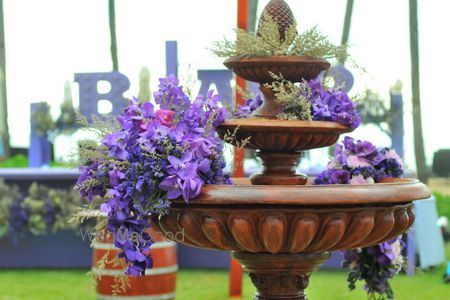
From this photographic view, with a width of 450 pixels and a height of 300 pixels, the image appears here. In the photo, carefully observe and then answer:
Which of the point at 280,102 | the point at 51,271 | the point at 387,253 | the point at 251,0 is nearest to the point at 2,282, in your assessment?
the point at 51,271

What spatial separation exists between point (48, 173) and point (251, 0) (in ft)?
21.4

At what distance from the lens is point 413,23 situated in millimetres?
14141

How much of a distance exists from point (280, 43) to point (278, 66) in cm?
15

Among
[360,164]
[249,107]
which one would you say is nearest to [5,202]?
[249,107]

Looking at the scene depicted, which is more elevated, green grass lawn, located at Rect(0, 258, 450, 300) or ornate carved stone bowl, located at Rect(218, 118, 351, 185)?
ornate carved stone bowl, located at Rect(218, 118, 351, 185)

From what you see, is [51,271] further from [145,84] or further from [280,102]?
[280,102]

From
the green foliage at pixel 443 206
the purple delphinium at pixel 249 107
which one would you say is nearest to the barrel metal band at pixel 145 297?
the purple delphinium at pixel 249 107

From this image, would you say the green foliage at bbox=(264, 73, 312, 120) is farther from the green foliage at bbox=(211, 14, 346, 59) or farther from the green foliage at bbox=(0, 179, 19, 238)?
the green foliage at bbox=(0, 179, 19, 238)

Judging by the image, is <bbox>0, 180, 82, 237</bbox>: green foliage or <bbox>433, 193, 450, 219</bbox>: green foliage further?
<bbox>433, 193, 450, 219</bbox>: green foliage

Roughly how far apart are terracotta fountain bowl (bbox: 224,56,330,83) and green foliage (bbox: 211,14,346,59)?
0.12ft

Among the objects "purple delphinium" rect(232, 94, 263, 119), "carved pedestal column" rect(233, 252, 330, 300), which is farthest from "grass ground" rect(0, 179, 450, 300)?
"carved pedestal column" rect(233, 252, 330, 300)

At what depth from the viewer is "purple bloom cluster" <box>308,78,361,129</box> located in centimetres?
356

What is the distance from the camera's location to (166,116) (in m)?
3.33

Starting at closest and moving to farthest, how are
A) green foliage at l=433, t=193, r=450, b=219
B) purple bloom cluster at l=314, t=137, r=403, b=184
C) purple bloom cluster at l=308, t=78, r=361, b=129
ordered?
purple bloom cluster at l=308, t=78, r=361, b=129, purple bloom cluster at l=314, t=137, r=403, b=184, green foliage at l=433, t=193, r=450, b=219
